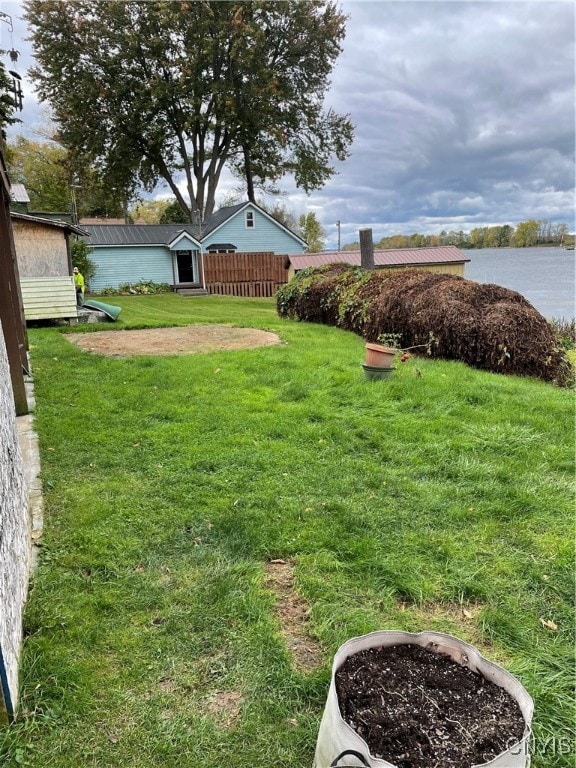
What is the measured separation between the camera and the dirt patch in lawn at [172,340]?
844 cm

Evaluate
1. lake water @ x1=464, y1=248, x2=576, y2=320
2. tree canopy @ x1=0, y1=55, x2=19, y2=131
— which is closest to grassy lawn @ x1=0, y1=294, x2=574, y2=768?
tree canopy @ x1=0, y1=55, x2=19, y2=131

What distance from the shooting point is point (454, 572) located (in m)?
2.45

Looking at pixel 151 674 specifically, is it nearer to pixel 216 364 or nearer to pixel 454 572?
pixel 454 572

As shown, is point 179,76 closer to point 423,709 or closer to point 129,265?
point 129,265

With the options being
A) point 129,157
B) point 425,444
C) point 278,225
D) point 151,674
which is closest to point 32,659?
point 151,674

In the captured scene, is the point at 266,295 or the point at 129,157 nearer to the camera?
the point at 266,295

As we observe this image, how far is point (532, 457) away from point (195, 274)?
23777 millimetres

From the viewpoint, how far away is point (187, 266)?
25.9 metres

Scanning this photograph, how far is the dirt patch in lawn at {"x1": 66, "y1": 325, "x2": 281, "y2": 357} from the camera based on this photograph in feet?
27.7

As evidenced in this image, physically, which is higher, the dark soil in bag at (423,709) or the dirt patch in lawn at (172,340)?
the dirt patch in lawn at (172,340)

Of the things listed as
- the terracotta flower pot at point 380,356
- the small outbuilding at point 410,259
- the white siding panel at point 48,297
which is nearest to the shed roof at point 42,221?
the white siding panel at point 48,297

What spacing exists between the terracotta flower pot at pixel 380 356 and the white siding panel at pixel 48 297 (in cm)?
806

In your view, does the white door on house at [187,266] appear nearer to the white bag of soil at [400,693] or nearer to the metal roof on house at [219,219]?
the metal roof on house at [219,219]

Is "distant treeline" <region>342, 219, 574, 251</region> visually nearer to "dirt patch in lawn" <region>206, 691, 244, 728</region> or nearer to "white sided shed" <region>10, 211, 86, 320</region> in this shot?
"white sided shed" <region>10, 211, 86, 320</region>
